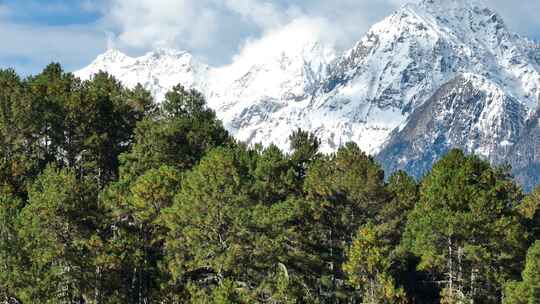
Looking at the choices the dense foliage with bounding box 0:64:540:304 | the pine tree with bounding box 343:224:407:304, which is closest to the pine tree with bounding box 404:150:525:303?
the dense foliage with bounding box 0:64:540:304

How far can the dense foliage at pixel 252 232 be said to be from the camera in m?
59.6

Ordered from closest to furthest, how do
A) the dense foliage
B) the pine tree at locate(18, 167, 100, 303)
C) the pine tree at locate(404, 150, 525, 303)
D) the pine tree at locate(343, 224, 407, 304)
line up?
the pine tree at locate(18, 167, 100, 303) → the dense foliage → the pine tree at locate(404, 150, 525, 303) → the pine tree at locate(343, 224, 407, 304)

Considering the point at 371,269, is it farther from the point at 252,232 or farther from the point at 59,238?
the point at 59,238

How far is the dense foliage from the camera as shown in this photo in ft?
195

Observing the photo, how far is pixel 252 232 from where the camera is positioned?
198 feet

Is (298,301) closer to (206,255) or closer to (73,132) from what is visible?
(206,255)


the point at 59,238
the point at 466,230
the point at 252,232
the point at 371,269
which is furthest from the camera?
the point at 371,269

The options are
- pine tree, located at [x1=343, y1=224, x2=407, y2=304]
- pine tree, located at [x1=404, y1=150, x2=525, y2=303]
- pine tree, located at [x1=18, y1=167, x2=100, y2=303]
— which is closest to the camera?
pine tree, located at [x1=18, y1=167, x2=100, y2=303]

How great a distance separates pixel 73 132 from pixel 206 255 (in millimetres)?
29967

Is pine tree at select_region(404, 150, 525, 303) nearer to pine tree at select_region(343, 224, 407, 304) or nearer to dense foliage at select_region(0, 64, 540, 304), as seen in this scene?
dense foliage at select_region(0, 64, 540, 304)

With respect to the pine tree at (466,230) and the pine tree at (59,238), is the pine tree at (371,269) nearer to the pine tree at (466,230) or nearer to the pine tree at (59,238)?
the pine tree at (466,230)

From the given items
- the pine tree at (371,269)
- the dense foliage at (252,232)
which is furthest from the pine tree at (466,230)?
the pine tree at (371,269)

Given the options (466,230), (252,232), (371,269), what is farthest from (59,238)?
(466,230)

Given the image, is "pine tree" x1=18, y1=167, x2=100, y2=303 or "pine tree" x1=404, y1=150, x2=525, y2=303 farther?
"pine tree" x1=404, y1=150, x2=525, y2=303
